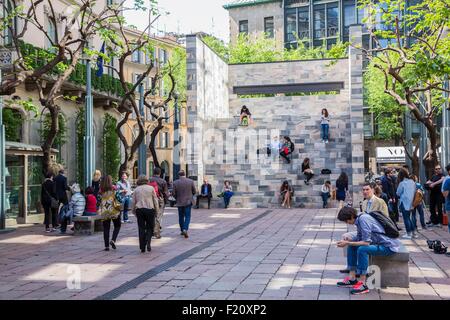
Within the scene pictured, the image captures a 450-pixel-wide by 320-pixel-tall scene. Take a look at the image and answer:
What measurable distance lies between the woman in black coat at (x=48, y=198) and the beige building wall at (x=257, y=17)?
152ft

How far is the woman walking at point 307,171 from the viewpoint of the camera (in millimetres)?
26391

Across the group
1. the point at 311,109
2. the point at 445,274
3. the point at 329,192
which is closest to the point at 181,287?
the point at 445,274

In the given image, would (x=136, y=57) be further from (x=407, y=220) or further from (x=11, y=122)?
(x=407, y=220)

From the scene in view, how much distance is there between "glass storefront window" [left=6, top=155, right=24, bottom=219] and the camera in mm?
18438

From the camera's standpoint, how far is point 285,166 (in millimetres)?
27719

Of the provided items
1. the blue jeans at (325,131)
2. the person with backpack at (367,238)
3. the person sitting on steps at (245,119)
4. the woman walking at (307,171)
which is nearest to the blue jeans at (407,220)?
the person with backpack at (367,238)

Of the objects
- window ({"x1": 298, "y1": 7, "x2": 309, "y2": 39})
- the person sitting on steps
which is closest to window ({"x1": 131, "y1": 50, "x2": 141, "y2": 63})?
window ({"x1": 298, "y1": 7, "x2": 309, "y2": 39})

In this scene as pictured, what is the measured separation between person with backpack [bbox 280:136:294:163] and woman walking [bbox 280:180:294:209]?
1935 mm

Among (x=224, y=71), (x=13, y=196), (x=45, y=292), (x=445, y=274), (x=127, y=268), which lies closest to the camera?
(x=45, y=292)

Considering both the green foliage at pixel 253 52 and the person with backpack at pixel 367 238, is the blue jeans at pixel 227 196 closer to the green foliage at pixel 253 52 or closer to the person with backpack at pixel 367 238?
the person with backpack at pixel 367 238

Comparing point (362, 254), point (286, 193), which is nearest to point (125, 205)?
point (286, 193)

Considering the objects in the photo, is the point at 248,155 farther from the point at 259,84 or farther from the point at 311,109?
the point at 259,84

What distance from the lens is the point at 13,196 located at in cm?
1855

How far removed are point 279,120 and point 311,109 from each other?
3239 mm
